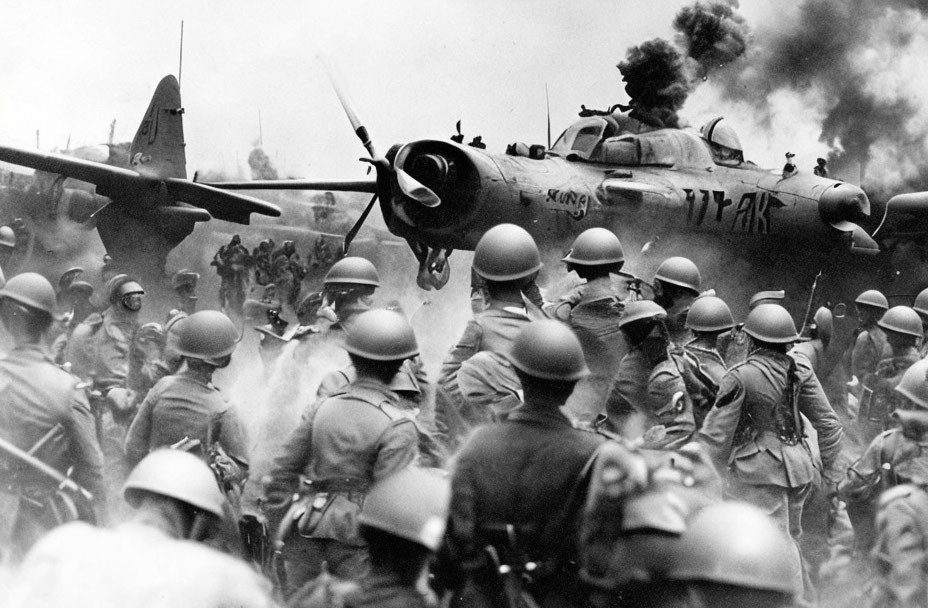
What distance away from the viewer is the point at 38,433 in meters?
5.41

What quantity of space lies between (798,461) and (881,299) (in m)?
4.70

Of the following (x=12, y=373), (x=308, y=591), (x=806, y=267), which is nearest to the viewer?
(x=308, y=591)

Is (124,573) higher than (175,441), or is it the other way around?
(124,573)

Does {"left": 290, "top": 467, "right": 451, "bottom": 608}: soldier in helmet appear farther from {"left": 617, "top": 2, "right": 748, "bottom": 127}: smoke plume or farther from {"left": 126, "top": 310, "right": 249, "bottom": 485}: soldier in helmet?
{"left": 617, "top": 2, "right": 748, "bottom": 127}: smoke plume

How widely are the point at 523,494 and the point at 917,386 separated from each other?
2.28 m

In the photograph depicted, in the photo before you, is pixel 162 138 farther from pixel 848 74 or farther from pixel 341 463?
pixel 848 74

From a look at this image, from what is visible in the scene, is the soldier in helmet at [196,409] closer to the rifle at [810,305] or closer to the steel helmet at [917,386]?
the steel helmet at [917,386]

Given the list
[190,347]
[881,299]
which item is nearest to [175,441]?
[190,347]

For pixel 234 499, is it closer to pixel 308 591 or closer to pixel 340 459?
pixel 340 459

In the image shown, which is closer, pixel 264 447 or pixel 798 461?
pixel 798 461

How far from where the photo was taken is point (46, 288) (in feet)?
19.5

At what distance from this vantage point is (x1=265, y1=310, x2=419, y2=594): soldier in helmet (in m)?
4.79

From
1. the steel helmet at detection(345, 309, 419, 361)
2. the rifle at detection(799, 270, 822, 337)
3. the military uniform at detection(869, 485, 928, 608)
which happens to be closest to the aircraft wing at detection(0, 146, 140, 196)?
the steel helmet at detection(345, 309, 419, 361)

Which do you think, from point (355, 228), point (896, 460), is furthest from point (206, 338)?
point (355, 228)
